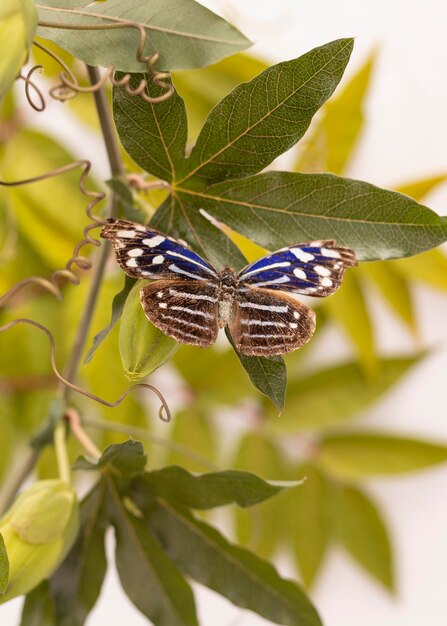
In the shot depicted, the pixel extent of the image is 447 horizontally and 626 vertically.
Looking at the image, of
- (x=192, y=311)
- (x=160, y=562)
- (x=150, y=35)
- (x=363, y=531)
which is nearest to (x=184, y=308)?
(x=192, y=311)

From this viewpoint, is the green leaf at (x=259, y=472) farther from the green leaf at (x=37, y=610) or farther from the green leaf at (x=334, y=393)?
the green leaf at (x=37, y=610)

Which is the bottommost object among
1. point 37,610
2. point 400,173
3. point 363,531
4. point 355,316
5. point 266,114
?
point 363,531

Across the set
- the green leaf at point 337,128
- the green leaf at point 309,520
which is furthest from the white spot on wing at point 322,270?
the green leaf at point 309,520

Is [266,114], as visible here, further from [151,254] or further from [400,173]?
[400,173]

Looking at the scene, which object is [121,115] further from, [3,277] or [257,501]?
[3,277]

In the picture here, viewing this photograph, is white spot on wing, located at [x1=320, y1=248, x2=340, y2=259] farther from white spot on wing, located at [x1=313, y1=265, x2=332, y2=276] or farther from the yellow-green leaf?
the yellow-green leaf

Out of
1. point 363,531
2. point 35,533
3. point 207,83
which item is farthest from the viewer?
point 363,531

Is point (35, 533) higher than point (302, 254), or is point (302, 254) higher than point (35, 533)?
point (302, 254)
